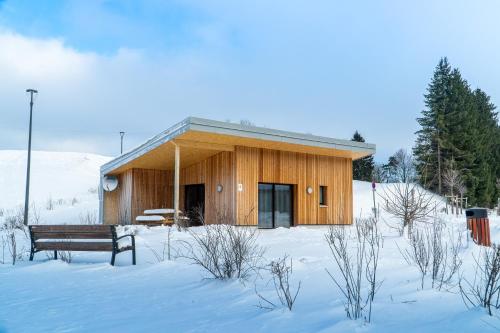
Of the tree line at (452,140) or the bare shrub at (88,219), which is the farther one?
the tree line at (452,140)

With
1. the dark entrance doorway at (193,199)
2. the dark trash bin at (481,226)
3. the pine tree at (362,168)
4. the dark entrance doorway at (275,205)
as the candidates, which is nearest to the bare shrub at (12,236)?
the dark entrance doorway at (193,199)

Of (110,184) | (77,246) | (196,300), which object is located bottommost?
(196,300)

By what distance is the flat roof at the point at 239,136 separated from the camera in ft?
40.8

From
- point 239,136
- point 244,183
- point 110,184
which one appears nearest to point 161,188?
point 110,184

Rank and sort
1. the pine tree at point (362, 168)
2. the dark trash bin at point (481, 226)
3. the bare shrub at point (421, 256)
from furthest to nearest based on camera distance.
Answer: the pine tree at point (362, 168), the dark trash bin at point (481, 226), the bare shrub at point (421, 256)

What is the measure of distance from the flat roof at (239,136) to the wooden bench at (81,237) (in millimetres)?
5115

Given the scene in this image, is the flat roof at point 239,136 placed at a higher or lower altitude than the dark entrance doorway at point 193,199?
higher

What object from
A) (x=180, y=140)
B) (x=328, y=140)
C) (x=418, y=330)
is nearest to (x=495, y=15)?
(x=418, y=330)

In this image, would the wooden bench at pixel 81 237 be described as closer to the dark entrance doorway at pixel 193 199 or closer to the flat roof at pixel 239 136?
the flat roof at pixel 239 136

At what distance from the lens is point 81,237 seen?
783cm

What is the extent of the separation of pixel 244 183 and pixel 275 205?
190 cm

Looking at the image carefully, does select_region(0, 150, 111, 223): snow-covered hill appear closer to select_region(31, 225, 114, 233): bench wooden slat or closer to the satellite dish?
the satellite dish

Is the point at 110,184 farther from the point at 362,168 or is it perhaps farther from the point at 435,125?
the point at 362,168

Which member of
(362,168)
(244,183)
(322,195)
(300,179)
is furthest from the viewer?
(362,168)
